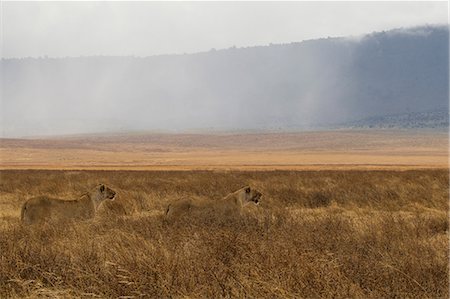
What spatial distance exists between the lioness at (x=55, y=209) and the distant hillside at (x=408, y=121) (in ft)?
385

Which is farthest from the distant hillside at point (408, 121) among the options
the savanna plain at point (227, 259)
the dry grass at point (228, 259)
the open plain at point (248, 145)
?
the dry grass at point (228, 259)

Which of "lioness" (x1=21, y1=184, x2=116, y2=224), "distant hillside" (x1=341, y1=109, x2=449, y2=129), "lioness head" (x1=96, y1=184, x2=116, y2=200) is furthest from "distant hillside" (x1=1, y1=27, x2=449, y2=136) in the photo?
"lioness" (x1=21, y1=184, x2=116, y2=224)

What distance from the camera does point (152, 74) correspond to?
631ft

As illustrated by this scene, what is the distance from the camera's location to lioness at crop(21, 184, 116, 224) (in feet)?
41.1

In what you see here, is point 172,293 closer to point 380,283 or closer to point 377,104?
point 380,283

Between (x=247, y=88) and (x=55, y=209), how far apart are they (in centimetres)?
16702

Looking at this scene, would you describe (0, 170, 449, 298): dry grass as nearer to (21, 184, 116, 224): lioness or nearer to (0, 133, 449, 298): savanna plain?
(0, 133, 449, 298): savanna plain

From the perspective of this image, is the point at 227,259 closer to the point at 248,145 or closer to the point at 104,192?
the point at 104,192

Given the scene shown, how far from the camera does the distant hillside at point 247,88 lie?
6344 inches

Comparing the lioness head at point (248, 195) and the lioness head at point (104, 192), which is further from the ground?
the lioness head at point (104, 192)

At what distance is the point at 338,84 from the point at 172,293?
167m

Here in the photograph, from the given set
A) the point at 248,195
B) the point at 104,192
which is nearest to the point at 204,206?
the point at 248,195

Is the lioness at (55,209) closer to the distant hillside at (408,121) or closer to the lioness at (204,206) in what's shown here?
the lioness at (204,206)

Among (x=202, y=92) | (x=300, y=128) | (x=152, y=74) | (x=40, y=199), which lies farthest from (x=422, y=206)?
(x=152, y=74)
